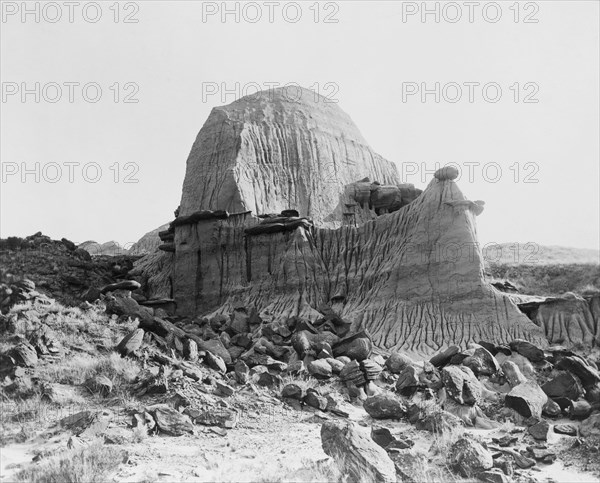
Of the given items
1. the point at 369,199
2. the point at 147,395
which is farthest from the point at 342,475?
the point at 369,199

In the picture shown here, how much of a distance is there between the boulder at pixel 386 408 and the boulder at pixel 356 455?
10.8 feet

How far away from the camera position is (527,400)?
13.6 metres

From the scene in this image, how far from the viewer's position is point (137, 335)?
16172 mm

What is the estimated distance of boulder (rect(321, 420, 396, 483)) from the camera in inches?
360

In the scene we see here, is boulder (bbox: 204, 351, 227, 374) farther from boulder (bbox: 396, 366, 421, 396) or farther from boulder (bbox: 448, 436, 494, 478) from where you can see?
boulder (bbox: 448, 436, 494, 478)

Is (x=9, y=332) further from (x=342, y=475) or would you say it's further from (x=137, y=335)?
(x=342, y=475)

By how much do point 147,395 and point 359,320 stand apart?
12836mm

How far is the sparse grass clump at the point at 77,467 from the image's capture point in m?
8.77

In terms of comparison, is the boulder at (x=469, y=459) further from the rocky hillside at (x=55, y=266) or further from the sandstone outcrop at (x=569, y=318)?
the rocky hillside at (x=55, y=266)

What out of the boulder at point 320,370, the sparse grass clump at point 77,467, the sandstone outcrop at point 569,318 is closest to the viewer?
the sparse grass clump at point 77,467

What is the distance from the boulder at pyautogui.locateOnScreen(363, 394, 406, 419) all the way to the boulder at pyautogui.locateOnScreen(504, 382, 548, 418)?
2336 mm

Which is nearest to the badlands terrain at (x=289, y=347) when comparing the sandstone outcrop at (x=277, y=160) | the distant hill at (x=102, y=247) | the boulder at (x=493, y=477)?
the boulder at (x=493, y=477)

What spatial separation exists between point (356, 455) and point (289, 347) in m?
10.6

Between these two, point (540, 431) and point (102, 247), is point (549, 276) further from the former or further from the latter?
point (102, 247)
